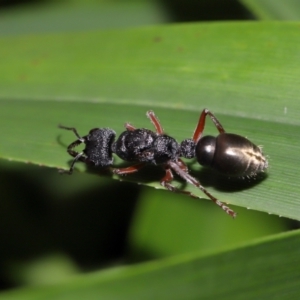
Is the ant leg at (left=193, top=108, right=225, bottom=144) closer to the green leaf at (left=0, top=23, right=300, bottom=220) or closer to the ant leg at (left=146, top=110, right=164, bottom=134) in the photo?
the green leaf at (left=0, top=23, right=300, bottom=220)

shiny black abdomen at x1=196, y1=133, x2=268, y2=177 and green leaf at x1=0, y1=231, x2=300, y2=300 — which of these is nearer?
green leaf at x1=0, y1=231, x2=300, y2=300

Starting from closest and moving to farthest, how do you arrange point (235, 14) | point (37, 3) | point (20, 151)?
point (20, 151) → point (235, 14) → point (37, 3)

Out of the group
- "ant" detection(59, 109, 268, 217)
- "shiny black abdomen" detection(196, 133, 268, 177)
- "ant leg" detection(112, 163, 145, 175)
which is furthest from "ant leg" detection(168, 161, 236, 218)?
"ant leg" detection(112, 163, 145, 175)

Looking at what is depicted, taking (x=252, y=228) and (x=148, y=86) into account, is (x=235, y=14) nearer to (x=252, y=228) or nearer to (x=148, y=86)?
(x=148, y=86)

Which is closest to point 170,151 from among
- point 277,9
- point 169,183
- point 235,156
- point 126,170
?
point 169,183

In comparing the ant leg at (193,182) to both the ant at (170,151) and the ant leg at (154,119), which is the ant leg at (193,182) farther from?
the ant leg at (154,119)

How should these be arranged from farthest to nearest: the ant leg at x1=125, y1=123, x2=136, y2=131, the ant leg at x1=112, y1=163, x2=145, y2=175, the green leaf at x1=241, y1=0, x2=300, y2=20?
the green leaf at x1=241, y1=0, x2=300, y2=20 < the ant leg at x1=125, y1=123, x2=136, y2=131 < the ant leg at x1=112, y1=163, x2=145, y2=175

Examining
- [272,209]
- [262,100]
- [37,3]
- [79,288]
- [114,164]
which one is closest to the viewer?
[79,288]

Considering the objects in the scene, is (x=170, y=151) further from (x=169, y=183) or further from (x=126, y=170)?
(x=126, y=170)

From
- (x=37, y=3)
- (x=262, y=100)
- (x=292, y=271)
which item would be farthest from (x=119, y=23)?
(x=292, y=271)
